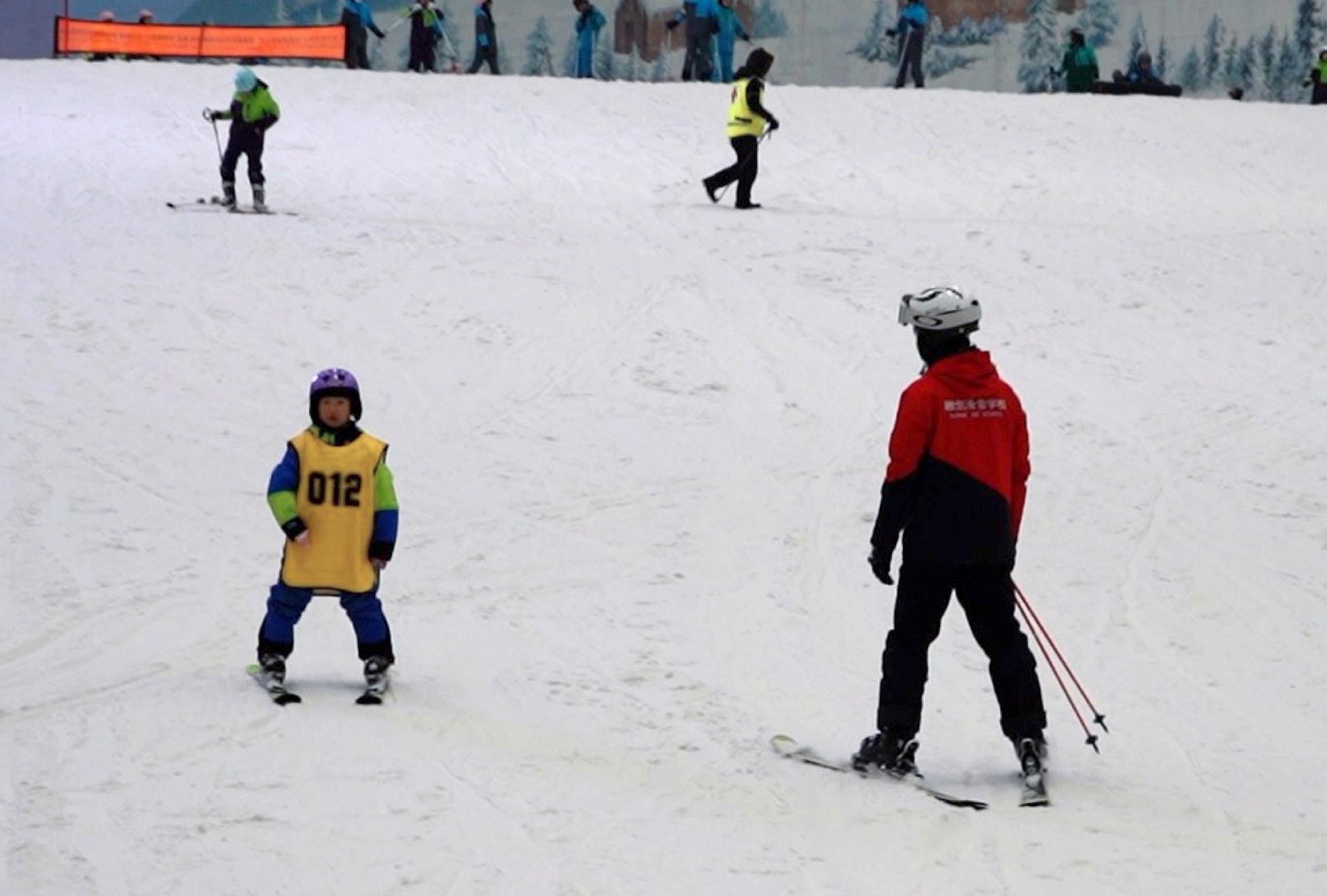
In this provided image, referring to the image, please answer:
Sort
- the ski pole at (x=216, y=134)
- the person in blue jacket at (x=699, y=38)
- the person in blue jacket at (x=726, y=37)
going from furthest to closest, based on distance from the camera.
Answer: the person in blue jacket at (x=726, y=37), the person in blue jacket at (x=699, y=38), the ski pole at (x=216, y=134)

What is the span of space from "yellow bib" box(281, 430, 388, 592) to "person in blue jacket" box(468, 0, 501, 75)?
2120 centimetres

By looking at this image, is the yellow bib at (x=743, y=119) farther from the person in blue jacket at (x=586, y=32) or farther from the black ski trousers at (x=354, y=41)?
the black ski trousers at (x=354, y=41)

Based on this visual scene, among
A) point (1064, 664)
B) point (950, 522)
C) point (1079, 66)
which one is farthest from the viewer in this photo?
point (1079, 66)

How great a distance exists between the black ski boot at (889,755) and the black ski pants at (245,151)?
11787mm

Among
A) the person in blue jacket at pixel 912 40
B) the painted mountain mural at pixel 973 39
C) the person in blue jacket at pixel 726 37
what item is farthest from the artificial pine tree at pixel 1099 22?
the person in blue jacket at pixel 726 37

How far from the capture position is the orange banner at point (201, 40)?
2805 cm

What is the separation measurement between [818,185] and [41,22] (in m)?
14.5

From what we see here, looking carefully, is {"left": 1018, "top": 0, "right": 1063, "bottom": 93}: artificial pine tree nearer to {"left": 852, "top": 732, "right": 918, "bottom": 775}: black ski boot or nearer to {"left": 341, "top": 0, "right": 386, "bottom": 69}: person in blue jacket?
{"left": 341, "top": 0, "right": 386, "bottom": 69}: person in blue jacket

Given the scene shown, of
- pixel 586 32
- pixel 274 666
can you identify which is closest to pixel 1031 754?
pixel 274 666

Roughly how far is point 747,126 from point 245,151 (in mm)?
4369

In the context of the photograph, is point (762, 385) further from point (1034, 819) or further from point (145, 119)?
point (145, 119)

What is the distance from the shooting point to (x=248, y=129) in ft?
55.9

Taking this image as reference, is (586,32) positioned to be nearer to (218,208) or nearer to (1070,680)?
(218,208)

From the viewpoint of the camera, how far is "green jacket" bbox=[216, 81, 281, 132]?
55.9ft
